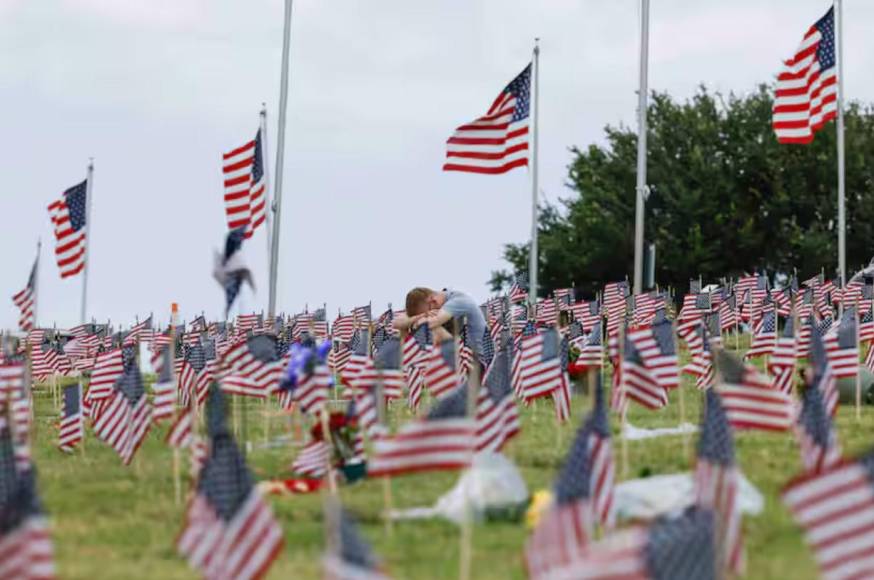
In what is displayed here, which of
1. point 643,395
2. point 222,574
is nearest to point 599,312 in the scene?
point 643,395

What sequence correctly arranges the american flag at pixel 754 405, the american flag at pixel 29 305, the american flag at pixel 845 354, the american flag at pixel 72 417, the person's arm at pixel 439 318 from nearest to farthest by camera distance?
the american flag at pixel 754 405 → the american flag at pixel 72 417 → the american flag at pixel 845 354 → the person's arm at pixel 439 318 → the american flag at pixel 29 305

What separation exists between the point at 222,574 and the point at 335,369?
21484mm

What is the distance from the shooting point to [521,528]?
1509 cm

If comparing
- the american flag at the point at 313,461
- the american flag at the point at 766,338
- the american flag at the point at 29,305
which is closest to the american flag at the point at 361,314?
the american flag at the point at 29,305

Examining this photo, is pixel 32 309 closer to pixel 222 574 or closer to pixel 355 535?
pixel 222 574

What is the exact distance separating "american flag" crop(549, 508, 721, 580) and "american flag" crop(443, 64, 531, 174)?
22311 millimetres

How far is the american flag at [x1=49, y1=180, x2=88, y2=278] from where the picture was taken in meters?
43.6

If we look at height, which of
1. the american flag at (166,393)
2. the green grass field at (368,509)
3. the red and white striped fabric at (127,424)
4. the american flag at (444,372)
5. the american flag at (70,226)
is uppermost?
the american flag at (70,226)

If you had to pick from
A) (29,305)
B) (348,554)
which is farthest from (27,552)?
(29,305)

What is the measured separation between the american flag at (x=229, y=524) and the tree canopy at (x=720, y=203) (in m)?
59.0

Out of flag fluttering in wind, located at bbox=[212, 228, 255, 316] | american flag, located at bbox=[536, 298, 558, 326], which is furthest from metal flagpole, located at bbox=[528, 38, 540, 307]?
flag fluttering in wind, located at bbox=[212, 228, 255, 316]

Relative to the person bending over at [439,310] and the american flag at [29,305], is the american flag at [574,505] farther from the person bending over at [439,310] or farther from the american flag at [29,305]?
the american flag at [29,305]

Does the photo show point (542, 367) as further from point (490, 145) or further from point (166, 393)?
point (490, 145)

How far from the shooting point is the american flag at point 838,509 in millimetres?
10023
